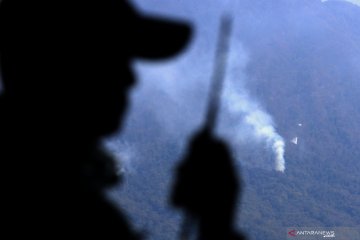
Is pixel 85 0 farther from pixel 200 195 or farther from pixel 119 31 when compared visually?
pixel 200 195

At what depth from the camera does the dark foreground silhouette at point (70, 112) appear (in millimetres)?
2312

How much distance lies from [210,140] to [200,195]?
22 cm

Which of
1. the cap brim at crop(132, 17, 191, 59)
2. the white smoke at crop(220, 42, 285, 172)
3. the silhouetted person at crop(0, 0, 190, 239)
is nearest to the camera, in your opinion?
the silhouetted person at crop(0, 0, 190, 239)

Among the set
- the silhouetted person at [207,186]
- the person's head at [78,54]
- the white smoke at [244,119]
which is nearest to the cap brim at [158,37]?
the person's head at [78,54]

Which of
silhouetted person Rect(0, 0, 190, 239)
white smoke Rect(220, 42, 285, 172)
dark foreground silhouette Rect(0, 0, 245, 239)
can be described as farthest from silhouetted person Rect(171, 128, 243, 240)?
white smoke Rect(220, 42, 285, 172)

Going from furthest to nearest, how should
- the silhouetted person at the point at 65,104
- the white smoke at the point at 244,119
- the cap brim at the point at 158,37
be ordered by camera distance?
the white smoke at the point at 244,119 → the cap brim at the point at 158,37 → the silhouetted person at the point at 65,104

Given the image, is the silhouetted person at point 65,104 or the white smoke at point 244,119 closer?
the silhouetted person at point 65,104

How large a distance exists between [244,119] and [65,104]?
139495mm

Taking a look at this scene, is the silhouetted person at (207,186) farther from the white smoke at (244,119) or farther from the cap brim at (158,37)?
the white smoke at (244,119)

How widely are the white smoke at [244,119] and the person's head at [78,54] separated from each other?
130142mm

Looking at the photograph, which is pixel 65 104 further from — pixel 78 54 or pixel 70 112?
pixel 78 54

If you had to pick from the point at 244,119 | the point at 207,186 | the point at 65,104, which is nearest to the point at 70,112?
the point at 65,104

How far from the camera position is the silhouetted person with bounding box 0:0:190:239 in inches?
90.9

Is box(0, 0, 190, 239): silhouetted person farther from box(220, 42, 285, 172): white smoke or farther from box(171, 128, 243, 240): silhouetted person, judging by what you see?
box(220, 42, 285, 172): white smoke
